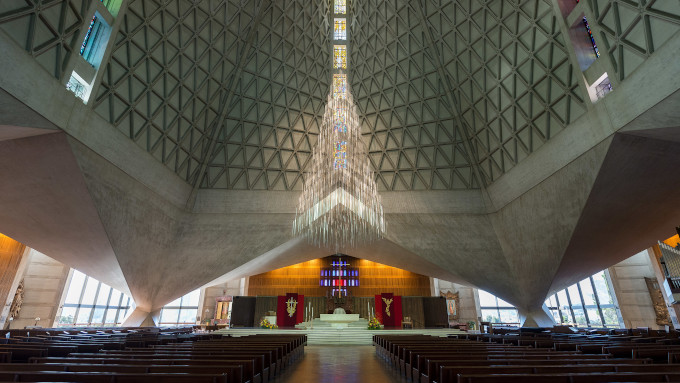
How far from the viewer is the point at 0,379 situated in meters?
2.61

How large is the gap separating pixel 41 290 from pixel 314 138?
851 inches

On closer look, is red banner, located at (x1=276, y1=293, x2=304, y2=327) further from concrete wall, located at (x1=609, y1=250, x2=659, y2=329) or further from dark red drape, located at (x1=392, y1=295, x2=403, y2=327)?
concrete wall, located at (x1=609, y1=250, x2=659, y2=329)

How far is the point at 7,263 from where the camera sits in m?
19.0

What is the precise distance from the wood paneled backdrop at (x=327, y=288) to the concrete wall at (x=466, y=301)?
5.31 ft

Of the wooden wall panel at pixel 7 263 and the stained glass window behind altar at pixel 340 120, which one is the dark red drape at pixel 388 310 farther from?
the wooden wall panel at pixel 7 263

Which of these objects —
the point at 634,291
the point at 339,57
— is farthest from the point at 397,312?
the point at 339,57

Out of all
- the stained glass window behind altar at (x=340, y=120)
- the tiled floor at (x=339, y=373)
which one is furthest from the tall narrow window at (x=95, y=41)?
the tiled floor at (x=339, y=373)

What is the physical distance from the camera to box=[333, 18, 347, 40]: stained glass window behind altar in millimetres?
22469

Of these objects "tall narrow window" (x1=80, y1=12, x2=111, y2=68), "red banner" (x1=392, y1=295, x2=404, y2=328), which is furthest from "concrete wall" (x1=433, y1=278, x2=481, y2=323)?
"tall narrow window" (x1=80, y1=12, x2=111, y2=68)

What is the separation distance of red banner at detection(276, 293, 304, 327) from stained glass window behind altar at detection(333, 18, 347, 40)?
749 inches

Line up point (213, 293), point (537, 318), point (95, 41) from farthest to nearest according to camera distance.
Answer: point (213, 293) → point (537, 318) → point (95, 41)

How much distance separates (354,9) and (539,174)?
51.1 feet

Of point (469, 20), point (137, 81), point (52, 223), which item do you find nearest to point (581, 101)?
point (469, 20)

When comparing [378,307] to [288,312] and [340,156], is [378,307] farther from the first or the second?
[340,156]
